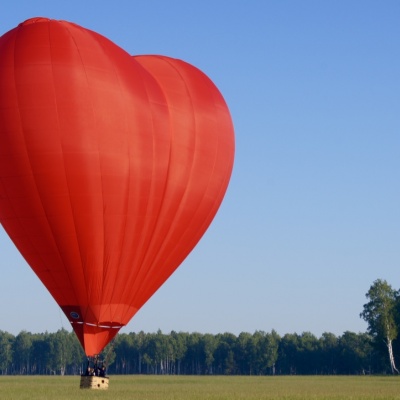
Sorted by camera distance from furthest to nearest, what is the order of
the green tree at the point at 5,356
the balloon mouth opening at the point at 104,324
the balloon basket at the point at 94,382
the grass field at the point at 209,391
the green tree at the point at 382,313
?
1. the green tree at the point at 5,356
2. the green tree at the point at 382,313
3. the balloon basket at the point at 94,382
4. the grass field at the point at 209,391
5. the balloon mouth opening at the point at 104,324

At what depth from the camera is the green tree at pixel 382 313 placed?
3858 inches

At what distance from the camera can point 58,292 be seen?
40031 mm

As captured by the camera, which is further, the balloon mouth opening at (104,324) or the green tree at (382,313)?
the green tree at (382,313)

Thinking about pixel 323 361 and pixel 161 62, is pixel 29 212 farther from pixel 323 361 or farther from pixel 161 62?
pixel 323 361

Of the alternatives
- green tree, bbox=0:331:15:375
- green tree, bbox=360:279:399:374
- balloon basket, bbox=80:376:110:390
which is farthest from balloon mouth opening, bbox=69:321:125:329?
green tree, bbox=0:331:15:375

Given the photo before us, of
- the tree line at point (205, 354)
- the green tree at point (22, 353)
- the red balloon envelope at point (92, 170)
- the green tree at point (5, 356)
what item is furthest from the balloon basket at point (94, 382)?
the green tree at point (5, 356)

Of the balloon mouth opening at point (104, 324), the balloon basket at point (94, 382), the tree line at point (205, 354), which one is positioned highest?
the tree line at point (205, 354)

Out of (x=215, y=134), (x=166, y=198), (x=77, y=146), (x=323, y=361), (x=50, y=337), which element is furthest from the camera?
(x=50, y=337)

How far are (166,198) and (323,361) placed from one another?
5058 inches

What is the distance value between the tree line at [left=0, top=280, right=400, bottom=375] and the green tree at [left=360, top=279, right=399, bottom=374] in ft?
162

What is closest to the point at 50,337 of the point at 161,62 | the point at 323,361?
the point at 323,361

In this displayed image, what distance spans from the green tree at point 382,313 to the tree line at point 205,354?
4941cm

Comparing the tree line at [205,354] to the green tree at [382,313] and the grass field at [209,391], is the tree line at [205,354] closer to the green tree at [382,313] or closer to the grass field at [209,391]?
the green tree at [382,313]

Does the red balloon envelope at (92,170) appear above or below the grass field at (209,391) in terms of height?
above
